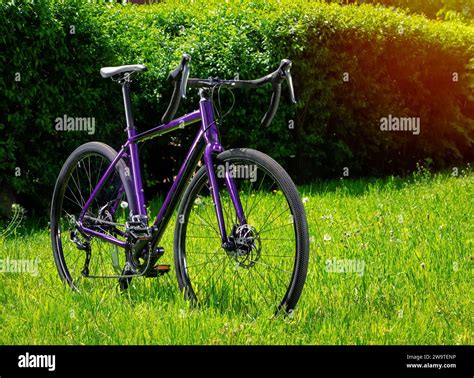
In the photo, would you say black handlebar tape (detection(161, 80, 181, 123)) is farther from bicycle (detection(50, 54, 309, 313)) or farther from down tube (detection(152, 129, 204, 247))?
down tube (detection(152, 129, 204, 247))

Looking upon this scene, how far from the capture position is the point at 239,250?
4070 millimetres

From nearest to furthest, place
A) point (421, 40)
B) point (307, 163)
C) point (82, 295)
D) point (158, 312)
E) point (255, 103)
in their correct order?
point (158, 312) < point (82, 295) < point (255, 103) < point (307, 163) < point (421, 40)

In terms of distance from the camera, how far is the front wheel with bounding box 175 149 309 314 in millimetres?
3969

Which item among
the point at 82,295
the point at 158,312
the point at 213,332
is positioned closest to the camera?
the point at 213,332

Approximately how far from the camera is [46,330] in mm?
4477

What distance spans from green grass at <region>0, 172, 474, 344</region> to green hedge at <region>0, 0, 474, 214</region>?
4.81 ft

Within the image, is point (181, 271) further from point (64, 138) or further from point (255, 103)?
point (255, 103)

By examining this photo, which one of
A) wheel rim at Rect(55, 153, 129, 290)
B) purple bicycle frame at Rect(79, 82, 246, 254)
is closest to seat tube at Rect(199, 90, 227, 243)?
purple bicycle frame at Rect(79, 82, 246, 254)

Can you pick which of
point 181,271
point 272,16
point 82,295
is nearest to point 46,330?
point 82,295

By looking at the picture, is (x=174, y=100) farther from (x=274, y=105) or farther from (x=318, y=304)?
(x=318, y=304)

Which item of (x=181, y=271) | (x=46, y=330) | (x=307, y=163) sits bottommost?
(x=46, y=330)

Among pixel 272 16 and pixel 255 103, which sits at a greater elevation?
pixel 272 16

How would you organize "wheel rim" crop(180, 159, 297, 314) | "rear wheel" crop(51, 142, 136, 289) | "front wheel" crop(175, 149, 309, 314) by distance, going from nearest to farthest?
"front wheel" crop(175, 149, 309, 314)
"wheel rim" crop(180, 159, 297, 314)
"rear wheel" crop(51, 142, 136, 289)

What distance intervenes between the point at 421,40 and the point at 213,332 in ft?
26.9
